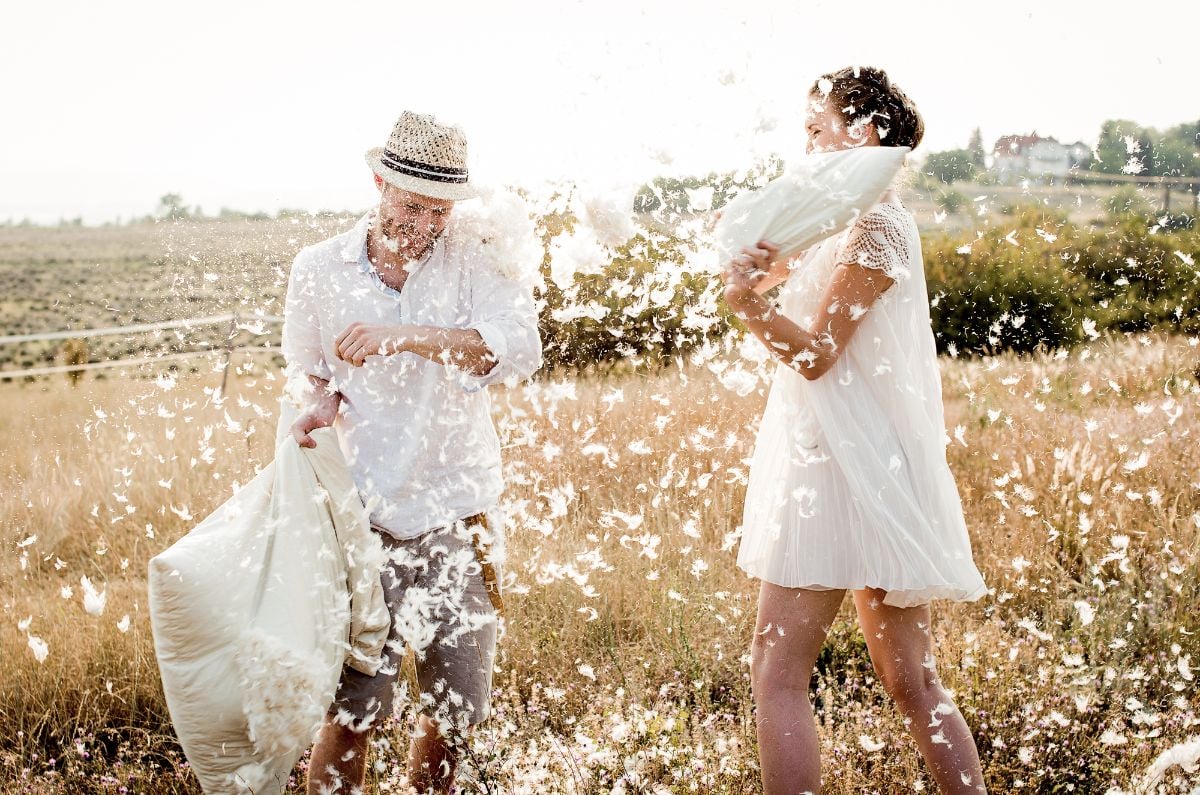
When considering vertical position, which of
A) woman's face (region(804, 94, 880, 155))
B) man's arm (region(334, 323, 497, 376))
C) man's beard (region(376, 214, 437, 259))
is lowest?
man's arm (region(334, 323, 497, 376))

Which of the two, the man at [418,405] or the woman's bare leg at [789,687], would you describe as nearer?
the woman's bare leg at [789,687]

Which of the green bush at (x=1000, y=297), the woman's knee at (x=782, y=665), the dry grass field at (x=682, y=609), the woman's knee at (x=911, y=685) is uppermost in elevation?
the green bush at (x=1000, y=297)

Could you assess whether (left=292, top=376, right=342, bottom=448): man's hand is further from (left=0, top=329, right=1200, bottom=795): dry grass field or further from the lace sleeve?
the lace sleeve

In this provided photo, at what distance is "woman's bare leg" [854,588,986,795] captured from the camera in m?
2.23

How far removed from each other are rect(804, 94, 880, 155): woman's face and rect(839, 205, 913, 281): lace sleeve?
0.17m

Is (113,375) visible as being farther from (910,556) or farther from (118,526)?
(910,556)

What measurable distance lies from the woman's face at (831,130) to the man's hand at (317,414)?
1.32 metres

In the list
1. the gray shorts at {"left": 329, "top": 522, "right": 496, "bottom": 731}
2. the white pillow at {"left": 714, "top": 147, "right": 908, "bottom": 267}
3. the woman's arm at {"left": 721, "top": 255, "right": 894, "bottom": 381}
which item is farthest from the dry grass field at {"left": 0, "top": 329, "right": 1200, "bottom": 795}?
the white pillow at {"left": 714, "top": 147, "right": 908, "bottom": 267}

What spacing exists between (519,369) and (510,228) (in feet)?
1.26

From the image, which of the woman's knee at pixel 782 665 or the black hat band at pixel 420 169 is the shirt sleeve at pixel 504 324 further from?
the woman's knee at pixel 782 665

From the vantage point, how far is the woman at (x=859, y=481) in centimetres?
215

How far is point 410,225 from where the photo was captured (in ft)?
7.91

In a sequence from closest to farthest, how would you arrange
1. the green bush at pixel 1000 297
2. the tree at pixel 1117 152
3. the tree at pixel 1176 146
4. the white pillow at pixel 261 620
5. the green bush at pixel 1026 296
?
the white pillow at pixel 261 620
the tree at pixel 1117 152
the tree at pixel 1176 146
the green bush at pixel 1026 296
the green bush at pixel 1000 297

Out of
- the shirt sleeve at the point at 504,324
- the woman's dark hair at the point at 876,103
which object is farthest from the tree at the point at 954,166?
the shirt sleeve at the point at 504,324
